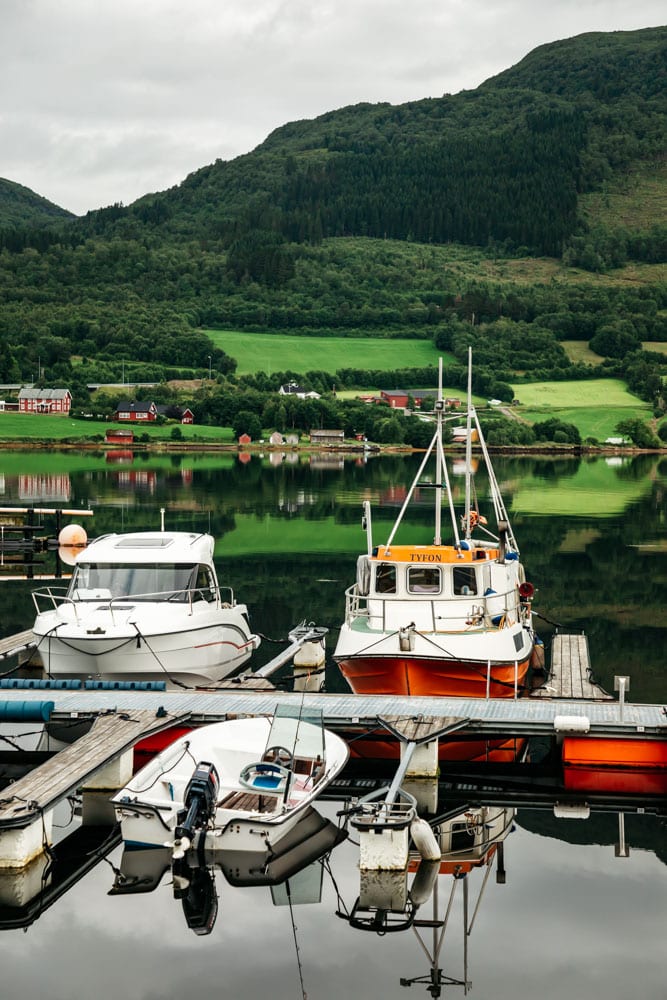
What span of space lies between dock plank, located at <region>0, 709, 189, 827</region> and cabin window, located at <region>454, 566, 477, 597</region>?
7152 millimetres

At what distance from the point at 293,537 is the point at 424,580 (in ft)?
107

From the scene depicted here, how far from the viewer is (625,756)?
2023 centimetres

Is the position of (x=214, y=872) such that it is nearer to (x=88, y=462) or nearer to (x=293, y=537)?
(x=293, y=537)

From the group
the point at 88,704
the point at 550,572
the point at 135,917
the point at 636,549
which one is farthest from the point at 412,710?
the point at 636,549

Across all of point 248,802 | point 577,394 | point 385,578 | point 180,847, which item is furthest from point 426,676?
point 577,394

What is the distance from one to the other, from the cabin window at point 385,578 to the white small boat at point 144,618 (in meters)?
3.61

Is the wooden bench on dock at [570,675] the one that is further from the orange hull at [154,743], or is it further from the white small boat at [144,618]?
the orange hull at [154,743]

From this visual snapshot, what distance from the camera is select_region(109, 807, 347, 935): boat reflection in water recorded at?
50.5ft

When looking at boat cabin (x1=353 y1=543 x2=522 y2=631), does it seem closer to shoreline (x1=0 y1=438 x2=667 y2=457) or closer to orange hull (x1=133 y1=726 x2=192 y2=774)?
orange hull (x1=133 y1=726 x2=192 y2=774)

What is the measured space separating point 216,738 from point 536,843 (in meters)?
4.73

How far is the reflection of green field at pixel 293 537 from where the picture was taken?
5328cm

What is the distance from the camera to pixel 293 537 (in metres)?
58.0

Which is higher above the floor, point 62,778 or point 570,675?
point 62,778

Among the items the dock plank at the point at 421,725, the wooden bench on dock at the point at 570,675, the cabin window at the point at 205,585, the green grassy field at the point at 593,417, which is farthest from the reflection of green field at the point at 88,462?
the dock plank at the point at 421,725
